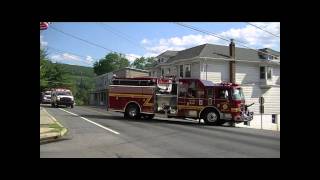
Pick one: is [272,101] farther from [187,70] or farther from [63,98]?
[63,98]

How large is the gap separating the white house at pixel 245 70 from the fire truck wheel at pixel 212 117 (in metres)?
6.87

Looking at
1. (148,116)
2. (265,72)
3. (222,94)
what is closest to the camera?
(222,94)

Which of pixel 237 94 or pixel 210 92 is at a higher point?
pixel 210 92

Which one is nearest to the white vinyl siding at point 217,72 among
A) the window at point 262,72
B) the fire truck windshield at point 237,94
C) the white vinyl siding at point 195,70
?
the white vinyl siding at point 195,70

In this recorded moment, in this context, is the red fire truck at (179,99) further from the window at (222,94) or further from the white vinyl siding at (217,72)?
the white vinyl siding at (217,72)

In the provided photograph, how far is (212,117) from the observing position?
24.9 m

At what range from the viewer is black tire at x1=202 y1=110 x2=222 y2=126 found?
24781 millimetres

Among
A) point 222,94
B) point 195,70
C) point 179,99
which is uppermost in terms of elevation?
point 195,70

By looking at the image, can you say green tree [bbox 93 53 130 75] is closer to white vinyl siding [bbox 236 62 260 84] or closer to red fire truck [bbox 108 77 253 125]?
red fire truck [bbox 108 77 253 125]

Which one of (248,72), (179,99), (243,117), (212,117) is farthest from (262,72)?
(212,117)

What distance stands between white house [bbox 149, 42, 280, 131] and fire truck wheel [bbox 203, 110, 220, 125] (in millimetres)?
6869

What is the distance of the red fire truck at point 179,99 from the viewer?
24859mm

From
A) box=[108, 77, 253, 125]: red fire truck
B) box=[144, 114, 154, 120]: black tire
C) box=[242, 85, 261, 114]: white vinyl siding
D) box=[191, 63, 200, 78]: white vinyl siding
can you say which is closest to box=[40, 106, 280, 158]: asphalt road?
box=[108, 77, 253, 125]: red fire truck

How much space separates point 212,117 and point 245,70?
16.5 meters
